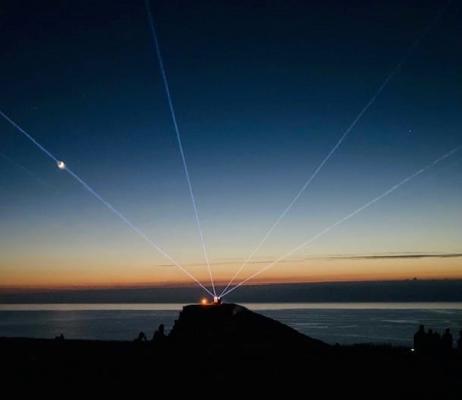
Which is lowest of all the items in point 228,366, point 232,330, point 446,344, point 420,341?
point 228,366

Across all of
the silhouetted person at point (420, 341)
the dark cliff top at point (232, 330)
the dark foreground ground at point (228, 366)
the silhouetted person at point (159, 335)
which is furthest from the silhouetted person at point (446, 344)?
the silhouetted person at point (159, 335)

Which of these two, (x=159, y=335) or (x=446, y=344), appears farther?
(x=446, y=344)

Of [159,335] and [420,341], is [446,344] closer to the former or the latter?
[420,341]

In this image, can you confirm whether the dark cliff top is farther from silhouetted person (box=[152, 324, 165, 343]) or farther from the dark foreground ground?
silhouetted person (box=[152, 324, 165, 343])

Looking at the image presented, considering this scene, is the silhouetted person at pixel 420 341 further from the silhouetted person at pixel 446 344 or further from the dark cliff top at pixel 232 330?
the dark cliff top at pixel 232 330

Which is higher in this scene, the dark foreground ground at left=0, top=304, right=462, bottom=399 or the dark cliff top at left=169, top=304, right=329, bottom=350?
the dark cliff top at left=169, top=304, right=329, bottom=350

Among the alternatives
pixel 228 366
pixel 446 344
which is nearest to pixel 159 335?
pixel 228 366

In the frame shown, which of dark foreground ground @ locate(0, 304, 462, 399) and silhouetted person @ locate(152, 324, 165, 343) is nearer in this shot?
dark foreground ground @ locate(0, 304, 462, 399)

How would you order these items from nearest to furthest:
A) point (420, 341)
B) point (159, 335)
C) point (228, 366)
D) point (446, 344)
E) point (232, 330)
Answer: point (228, 366) → point (232, 330) → point (159, 335) → point (420, 341) → point (446, 344)

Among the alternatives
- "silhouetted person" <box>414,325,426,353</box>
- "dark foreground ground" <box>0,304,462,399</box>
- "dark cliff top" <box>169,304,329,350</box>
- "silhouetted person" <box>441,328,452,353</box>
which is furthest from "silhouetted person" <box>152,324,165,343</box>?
"silhouetted person" <box>441,328,452,353</box>
